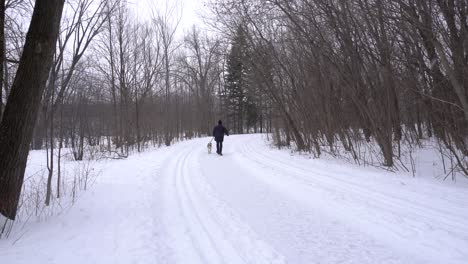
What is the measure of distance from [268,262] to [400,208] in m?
2.99

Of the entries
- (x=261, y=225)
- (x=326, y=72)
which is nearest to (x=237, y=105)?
(x=326, y=72)

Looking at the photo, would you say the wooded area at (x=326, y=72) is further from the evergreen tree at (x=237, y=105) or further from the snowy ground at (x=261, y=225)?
the evergreen tree at (x=237, y=105)

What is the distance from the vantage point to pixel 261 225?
4.48 m

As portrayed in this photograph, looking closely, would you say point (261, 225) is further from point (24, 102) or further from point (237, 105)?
point (237, 105)

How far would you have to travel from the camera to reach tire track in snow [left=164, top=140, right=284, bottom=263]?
344 cm

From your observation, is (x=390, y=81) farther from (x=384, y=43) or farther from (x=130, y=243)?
(x=130, y=243)

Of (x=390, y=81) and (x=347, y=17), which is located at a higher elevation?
(x=347, y=17)

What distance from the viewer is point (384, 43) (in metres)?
8.66

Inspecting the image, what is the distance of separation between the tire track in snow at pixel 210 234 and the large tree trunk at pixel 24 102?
2442mm

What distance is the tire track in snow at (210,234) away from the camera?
11.3 feet

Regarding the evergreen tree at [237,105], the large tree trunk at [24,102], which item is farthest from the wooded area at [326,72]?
the evergreen tree at [237,105]

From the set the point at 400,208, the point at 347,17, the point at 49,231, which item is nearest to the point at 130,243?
the point at 49,231

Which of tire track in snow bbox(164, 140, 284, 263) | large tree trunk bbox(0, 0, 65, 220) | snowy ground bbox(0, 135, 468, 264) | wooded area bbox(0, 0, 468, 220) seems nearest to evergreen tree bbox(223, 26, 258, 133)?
wooded area bbox(0, 0, 468, 220)

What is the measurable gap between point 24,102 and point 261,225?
4.19 metres
